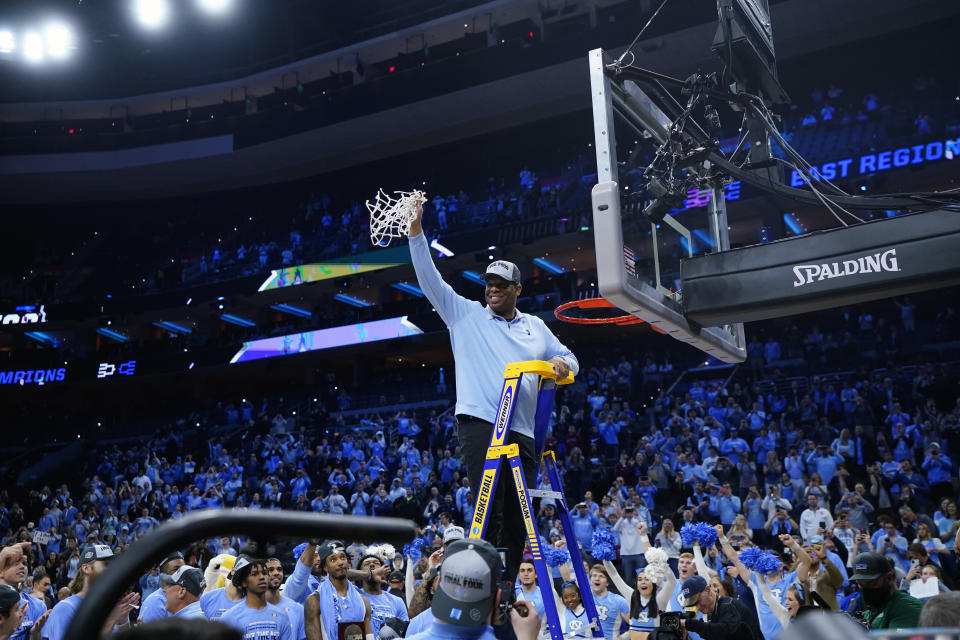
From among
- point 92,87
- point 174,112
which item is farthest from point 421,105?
point 92,87

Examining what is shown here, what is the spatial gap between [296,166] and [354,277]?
7.48 meters

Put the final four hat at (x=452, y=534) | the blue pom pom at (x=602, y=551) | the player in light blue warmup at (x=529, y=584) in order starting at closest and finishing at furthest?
1. the final four hat at (x=452, y=534)
2. the blue pom pom at (x=602, y=551)
3. the player in light blue warmup at (x=529, y=584)

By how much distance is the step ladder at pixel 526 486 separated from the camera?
13.0ft

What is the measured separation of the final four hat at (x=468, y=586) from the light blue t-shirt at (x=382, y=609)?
14.0 feet

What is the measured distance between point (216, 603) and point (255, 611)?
1.50 ft

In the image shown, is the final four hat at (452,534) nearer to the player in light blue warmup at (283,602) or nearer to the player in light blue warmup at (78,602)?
the player in light blue warmup at (283,602)

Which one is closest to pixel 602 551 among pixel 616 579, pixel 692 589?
pixel 616 579

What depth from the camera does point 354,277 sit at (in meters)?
31.5

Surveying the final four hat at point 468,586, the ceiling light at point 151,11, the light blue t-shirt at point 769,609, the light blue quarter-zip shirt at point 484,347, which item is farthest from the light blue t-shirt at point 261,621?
the ceiling light at point 151,11

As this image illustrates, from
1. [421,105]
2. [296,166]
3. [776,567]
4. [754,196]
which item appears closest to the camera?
[776,567]

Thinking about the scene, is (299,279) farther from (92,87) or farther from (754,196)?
(754,196)

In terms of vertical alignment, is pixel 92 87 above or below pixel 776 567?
above

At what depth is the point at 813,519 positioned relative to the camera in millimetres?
12805

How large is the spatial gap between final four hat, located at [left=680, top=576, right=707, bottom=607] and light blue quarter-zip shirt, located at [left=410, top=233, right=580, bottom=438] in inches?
92.5
